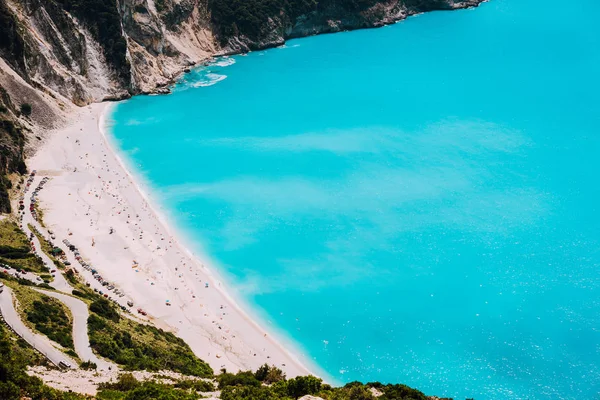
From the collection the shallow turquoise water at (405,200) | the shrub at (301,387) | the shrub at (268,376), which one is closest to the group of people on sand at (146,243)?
the shallow turquoise water at (405,200)

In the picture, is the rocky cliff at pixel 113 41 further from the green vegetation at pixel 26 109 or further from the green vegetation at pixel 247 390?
the green vegetation at pixel 247 390

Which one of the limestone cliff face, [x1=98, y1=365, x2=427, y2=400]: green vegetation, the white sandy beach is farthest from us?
the limestone cliff face

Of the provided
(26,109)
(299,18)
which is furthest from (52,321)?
(299,18)

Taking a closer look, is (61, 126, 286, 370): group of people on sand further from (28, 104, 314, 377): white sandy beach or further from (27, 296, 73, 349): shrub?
(27, 296, 73, 349): shrub

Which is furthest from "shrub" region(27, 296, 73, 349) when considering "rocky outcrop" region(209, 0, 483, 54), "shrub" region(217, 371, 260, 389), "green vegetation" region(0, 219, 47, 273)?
"rocky outcrop" region(209, 0, 483, 54)

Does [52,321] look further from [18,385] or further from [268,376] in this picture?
[18,385]

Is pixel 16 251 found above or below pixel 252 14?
below
